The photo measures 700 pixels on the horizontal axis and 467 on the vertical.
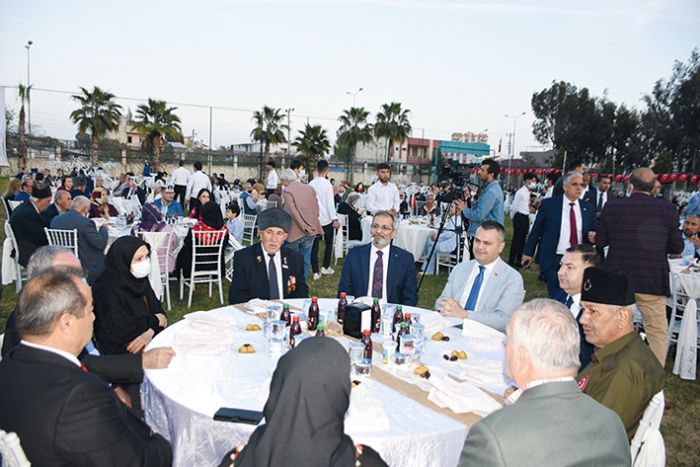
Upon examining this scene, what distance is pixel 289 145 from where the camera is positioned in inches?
1314

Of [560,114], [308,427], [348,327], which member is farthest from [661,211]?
[560,114]

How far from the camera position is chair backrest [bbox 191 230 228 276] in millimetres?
6352

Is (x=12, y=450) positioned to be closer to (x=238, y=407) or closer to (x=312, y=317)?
(x=238, y=407)

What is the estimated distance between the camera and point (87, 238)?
5762mm

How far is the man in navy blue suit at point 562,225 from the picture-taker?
17.4ft

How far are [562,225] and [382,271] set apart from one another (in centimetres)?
242

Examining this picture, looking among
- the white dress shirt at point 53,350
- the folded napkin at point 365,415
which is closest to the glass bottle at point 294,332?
the folded napkin at point 365,415

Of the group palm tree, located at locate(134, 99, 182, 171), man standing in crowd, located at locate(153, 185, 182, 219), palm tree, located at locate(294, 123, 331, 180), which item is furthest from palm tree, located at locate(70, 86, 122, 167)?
man standing in crowd, located at locate(153, 185, 182, 219)

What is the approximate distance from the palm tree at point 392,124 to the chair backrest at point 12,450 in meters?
38.7

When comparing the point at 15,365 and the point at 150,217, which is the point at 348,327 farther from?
the point at 150,217

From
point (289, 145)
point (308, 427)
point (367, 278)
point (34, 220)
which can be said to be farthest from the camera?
point (289, 145)

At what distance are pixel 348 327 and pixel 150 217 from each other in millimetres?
4845

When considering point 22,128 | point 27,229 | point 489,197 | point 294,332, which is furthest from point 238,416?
point 22,128

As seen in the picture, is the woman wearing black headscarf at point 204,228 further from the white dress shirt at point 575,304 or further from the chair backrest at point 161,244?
the white dress shirt at point 575,304
